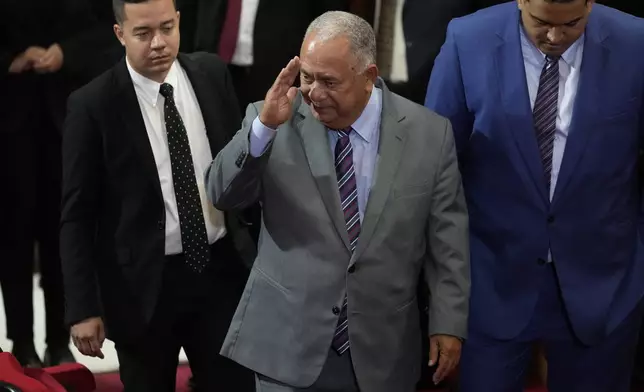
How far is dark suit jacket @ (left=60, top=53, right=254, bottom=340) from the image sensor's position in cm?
285

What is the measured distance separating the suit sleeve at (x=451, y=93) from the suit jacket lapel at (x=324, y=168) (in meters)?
0.39

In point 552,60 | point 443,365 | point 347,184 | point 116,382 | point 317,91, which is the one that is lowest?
point 116,382

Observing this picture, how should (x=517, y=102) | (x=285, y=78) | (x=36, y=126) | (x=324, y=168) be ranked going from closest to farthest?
(x=285, y=78), (x=324, y=168), (x=517, y=102), (x=36, y=126)

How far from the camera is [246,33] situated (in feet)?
12.4

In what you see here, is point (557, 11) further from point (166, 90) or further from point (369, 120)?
point (166, 90)

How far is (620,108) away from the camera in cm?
273

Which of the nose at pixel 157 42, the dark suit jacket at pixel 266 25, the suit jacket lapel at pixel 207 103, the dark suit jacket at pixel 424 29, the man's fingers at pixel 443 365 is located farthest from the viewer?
the dark suit jacket at pixel 266 25

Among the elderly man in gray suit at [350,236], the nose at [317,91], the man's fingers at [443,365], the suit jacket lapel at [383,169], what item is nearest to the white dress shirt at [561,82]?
the elderly man in gray suit at [350,236]

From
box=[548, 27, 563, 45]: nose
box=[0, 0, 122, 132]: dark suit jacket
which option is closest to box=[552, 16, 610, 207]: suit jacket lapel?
box=[548, 27, 563, 45]: nose

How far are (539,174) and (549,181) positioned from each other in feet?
0.16

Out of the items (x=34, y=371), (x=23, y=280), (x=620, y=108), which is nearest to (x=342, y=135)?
(x=620, y=108)

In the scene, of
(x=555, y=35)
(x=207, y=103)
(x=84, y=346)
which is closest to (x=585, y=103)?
(x=555, y=35)

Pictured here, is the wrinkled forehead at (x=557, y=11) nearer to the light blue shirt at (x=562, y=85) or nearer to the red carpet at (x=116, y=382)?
the light blue shirt at (x=562, y=85)

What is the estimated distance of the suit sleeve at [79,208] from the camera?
9.30ft
